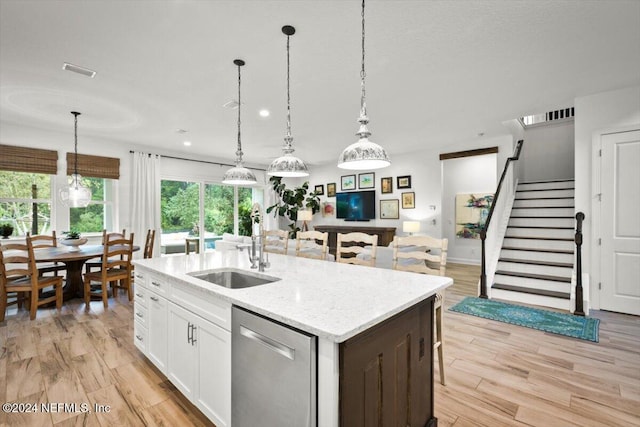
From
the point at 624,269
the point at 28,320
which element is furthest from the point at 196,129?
the point at 624,269

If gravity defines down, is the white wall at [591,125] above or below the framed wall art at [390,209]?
above

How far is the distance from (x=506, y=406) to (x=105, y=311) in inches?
173

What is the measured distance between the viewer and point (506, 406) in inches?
77.0

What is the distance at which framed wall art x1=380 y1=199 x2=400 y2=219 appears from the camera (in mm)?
7554

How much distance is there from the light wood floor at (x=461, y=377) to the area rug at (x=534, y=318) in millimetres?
127

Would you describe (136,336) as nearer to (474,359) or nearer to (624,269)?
(474,359)


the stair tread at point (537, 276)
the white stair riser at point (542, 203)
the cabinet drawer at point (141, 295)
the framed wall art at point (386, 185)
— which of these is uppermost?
the framed wall art at point (386, 185)

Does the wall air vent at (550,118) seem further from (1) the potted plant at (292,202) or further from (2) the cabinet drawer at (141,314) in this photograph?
(2) the cabinet drawer at (141,314)

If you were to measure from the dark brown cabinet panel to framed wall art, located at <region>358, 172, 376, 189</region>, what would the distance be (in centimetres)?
651

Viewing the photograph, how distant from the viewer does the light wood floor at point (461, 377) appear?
1869 millimetres

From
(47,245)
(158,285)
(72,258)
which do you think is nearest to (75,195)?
(47,245)

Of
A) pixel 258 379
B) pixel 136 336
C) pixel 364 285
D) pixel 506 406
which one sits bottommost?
pixel 506 406

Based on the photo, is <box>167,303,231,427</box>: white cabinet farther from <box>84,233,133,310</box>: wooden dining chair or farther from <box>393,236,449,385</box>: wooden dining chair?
<box>84,233,133,310</box>: wooden dining chair

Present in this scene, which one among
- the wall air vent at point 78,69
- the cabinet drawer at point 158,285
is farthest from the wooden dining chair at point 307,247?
the wall air vent at point 78,69
